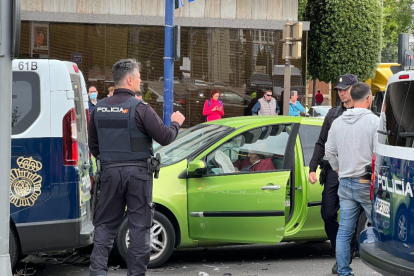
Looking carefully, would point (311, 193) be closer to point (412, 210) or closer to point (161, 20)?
point (412, 210)

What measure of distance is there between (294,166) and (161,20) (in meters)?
11.7

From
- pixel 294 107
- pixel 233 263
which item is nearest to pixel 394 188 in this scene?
pixel 233 263

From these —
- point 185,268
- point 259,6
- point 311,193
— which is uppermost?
point 259,6

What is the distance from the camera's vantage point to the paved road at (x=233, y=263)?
6.59 metres

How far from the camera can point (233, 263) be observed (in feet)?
23.1

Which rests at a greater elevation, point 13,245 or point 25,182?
point 25,182

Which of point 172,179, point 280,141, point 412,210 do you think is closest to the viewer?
point 412,210

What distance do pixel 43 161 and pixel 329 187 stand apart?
8.36 feet

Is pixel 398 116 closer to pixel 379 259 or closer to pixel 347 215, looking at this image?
pixel 379 259

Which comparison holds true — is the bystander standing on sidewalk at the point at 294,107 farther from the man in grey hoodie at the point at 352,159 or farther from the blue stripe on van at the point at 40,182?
the blue stripe on van at the point at 40,182

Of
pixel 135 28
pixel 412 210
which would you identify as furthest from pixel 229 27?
pixel 412 210

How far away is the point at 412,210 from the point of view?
4434 millimetres

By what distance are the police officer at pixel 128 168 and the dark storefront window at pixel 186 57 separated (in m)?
12.7

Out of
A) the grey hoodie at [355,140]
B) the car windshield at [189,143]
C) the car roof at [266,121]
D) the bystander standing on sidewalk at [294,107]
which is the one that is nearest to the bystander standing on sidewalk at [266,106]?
the bystander standing on sidewalk at [294,107]
